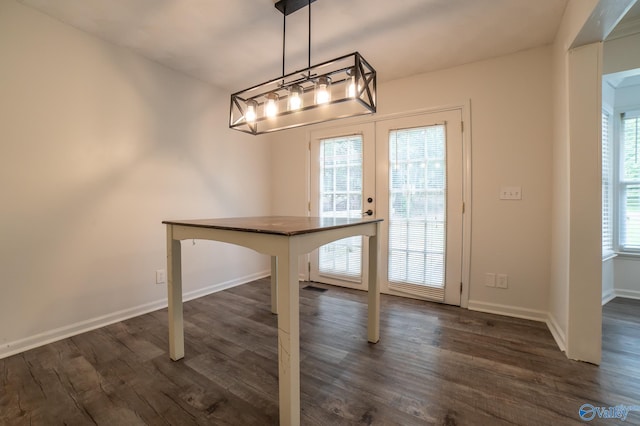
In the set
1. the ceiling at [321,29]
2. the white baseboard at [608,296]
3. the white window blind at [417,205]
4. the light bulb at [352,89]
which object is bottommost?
the white baseboard at [608,296]

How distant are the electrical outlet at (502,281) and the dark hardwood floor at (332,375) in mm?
294

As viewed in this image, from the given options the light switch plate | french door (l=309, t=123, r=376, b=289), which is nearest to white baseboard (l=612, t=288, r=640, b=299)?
the light switch plate

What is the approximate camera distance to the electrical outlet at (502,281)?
2.51 meters

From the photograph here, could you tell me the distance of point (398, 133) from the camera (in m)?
2.97

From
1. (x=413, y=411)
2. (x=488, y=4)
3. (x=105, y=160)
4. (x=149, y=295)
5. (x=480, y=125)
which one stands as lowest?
(x=413, y=411)

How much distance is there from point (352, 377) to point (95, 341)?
1.93 meters

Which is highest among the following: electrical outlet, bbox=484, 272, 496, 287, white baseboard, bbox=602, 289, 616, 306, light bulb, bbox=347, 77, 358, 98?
light bulb, bbox=347, 77, 358, 98

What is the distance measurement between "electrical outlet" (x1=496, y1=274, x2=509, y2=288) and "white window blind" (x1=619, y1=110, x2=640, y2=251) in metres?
1.64

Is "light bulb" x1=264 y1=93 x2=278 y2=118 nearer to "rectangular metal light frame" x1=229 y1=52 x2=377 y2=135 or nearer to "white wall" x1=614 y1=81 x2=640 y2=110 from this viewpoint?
"rectangular metal light frame" x1=229 y1=52 x2=377 y2=135

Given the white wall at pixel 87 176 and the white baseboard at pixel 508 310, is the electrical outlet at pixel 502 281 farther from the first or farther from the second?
the white wall at pixel 87 176

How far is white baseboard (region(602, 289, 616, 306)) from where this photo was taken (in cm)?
285

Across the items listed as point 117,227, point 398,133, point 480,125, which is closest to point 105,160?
point 117,227

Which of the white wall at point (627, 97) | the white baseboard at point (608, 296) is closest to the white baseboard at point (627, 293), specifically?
the white baseboard at point (608, 296)

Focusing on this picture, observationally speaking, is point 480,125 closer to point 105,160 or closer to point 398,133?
point 398,133
